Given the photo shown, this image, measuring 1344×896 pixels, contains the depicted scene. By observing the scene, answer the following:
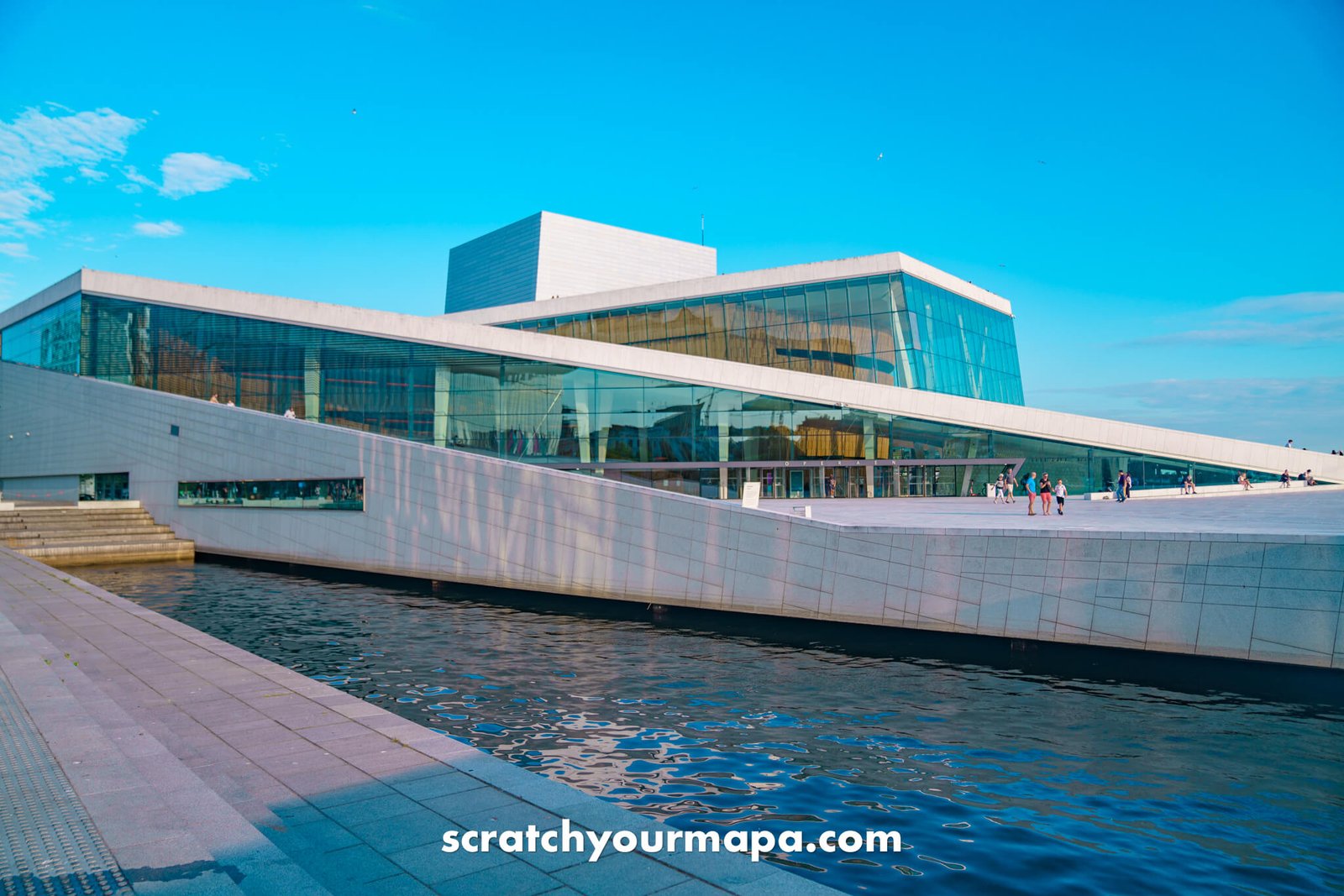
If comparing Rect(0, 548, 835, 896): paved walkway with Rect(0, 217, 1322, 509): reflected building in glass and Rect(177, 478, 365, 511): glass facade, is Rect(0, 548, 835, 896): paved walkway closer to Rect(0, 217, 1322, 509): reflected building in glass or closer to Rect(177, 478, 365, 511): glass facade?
Rect(177, 478, 365, 511): glass facade

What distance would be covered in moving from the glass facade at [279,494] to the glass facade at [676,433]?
2752mm

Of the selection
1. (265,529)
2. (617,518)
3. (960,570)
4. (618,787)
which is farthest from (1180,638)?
(265,529)

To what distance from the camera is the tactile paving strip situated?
4918 millimetres

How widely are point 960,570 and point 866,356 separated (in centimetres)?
2128

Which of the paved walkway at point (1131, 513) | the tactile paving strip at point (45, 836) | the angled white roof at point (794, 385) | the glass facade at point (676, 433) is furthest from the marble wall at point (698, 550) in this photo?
the tactile paving strip at point (45, 836)

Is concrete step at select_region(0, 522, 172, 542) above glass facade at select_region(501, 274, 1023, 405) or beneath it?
beneath

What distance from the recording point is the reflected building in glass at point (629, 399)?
32.0 metres

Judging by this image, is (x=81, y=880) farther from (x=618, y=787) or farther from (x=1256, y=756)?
(x=1256, y=756)

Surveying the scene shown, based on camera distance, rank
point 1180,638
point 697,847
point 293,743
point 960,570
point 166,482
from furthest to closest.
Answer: point 166,482 → point 960,570 → point 1180,638 → point 293,743 → point 697,847

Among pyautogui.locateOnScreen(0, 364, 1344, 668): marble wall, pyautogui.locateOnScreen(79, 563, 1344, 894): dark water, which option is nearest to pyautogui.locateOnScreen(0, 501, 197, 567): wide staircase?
pyautogui.locateOnScreen(0, 364, 1344, 668): marble wall

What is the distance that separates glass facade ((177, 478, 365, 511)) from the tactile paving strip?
23.4m

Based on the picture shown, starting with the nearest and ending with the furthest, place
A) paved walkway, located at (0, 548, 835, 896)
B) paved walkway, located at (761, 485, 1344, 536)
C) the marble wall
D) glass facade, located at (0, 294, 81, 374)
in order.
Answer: paved walkway, located at (0, 548, 835, 896) → the marble wall → paved walkway, located at (761, 485, 1344, 536) → glass facade, located at (0, 294, 81, 374)

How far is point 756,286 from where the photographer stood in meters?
40.6

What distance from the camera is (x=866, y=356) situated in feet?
125
